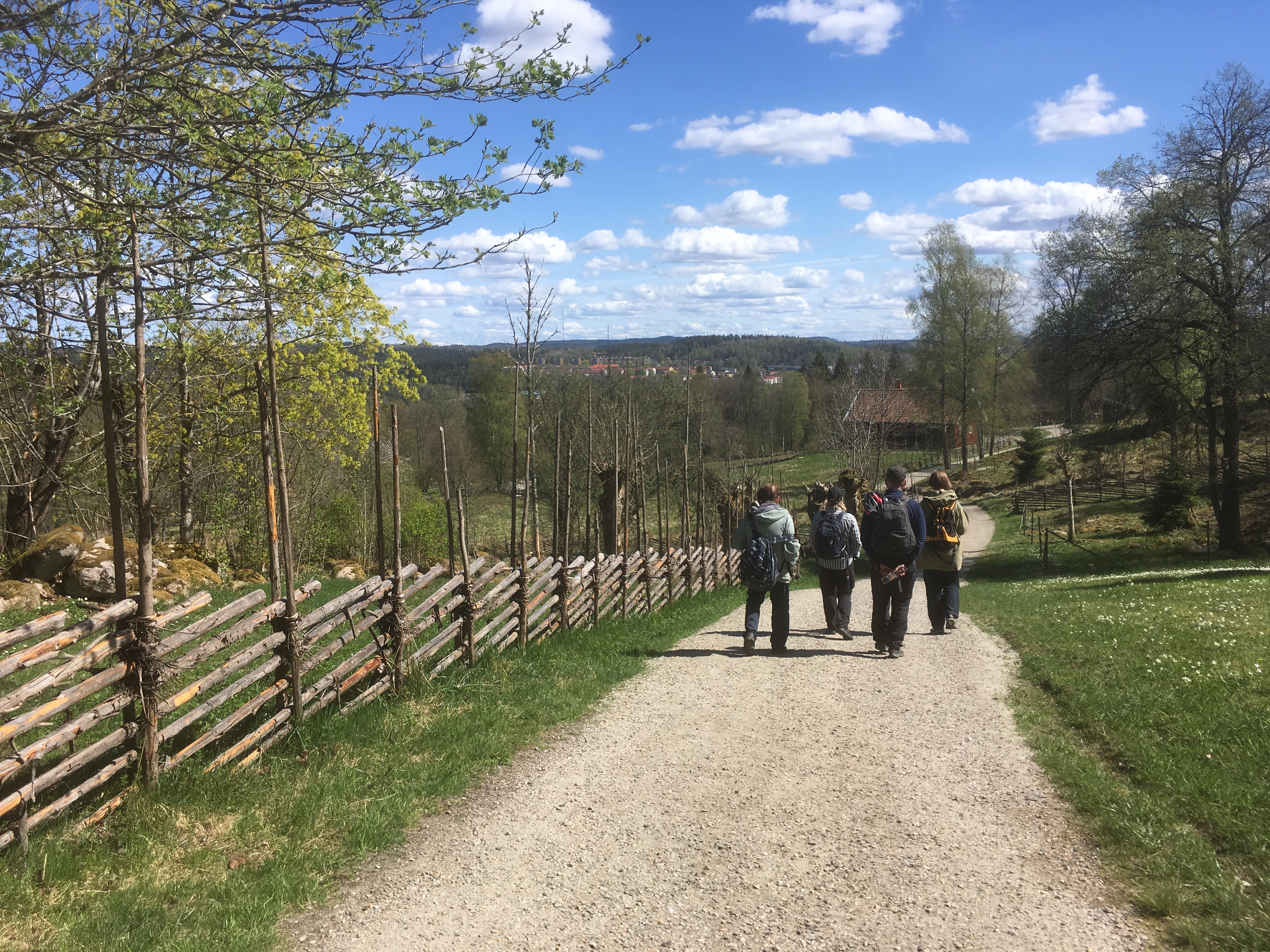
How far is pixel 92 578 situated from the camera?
11.8 metres

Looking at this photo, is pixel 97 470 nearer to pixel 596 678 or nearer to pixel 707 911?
pixel 596 678

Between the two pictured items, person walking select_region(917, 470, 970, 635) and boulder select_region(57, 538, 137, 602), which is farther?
boulder select_region(57, 538, 137, 602)

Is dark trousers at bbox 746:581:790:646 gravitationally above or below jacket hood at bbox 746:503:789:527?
below

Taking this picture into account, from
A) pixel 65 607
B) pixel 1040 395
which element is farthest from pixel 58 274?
pixel 1040 395

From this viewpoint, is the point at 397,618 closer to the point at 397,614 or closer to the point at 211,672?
the point at 397,614

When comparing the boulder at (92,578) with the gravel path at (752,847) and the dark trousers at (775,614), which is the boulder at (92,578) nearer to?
the dark trousers at (775,614)

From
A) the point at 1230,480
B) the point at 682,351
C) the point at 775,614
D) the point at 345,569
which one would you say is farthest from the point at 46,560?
the point at 682,351

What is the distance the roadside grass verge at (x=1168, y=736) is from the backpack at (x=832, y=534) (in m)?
2.05

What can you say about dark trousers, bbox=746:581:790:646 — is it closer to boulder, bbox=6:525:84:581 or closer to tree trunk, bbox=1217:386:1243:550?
boulder, bbox=6:525:84:581

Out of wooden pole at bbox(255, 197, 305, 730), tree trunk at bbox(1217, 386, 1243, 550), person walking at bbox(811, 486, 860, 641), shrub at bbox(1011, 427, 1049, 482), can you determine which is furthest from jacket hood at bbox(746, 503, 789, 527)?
shrub at bbox(1011, 427, 1049, 482)

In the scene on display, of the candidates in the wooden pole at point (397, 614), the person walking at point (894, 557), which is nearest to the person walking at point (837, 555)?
the person walking at point (894, 557)

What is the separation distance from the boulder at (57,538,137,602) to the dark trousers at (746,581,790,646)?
26.6 ft

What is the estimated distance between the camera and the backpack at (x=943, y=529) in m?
9.62

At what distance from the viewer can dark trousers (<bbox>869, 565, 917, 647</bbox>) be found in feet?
28.4
